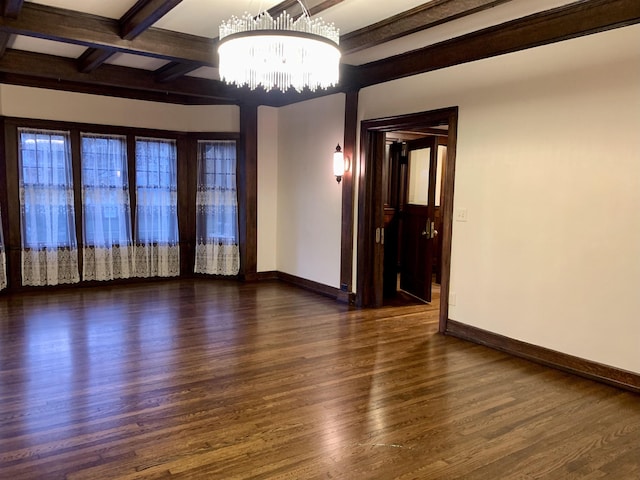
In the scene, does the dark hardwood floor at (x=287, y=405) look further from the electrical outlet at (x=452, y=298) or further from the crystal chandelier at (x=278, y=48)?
the crystal chandelier at (x=278, y=48)

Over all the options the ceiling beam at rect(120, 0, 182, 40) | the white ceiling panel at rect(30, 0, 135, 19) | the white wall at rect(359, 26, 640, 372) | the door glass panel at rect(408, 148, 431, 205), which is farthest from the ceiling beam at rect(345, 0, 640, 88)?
the white ceiling panel at rect(30, 0, 135, 19)

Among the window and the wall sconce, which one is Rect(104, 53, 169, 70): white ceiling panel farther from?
the wall sconce

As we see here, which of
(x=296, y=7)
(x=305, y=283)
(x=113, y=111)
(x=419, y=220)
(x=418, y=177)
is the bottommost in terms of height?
(x=305, y=283)

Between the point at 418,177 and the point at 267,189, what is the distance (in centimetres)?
233

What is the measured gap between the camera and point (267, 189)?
7.59 meters

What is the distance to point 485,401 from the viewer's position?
3432 mm

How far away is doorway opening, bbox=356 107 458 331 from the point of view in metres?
5.87

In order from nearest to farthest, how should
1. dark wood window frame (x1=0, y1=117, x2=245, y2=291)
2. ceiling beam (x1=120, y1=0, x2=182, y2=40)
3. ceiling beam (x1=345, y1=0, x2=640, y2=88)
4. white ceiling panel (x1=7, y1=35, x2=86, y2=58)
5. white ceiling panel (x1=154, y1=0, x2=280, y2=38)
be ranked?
ceiling beam (x1=345, y1=0, x2=640, y2=88) → ceiling beam (x1=120, y1=0, x2=182, y2=40) → white ceiling panel (x1=154, y1=0, x2=280, y2=38) → white ceiling panel (x1=7, y1=35, x2=86, y2=58) → dark wood window frame (x1=0, y1=117, x2=245, y2=291)

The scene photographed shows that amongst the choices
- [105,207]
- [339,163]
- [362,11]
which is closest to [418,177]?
[339,163]

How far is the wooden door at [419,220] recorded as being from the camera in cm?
634

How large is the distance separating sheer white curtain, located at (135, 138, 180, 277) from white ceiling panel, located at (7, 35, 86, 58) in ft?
5.27

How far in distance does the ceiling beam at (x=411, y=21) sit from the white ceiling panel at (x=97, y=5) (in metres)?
1.94

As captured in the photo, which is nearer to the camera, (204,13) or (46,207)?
(204,13)

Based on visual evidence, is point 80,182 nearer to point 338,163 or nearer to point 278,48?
point 338,163
